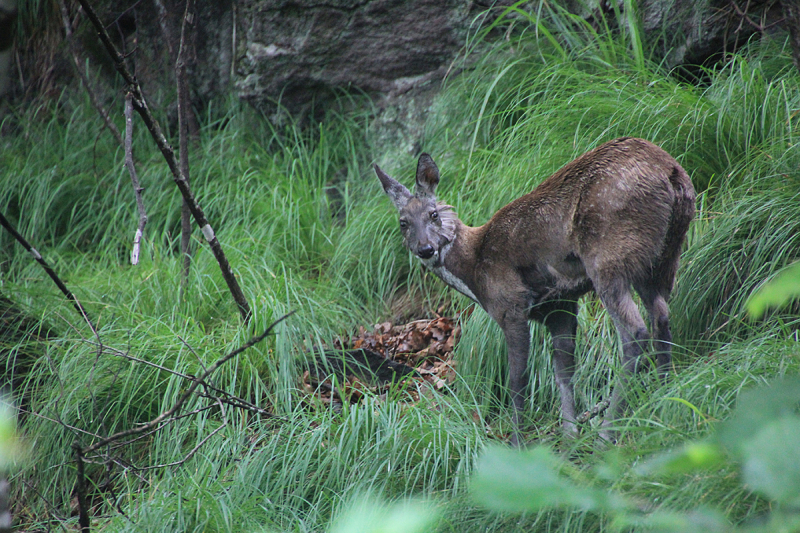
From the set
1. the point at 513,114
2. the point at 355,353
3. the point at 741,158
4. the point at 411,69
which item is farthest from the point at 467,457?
the point at 411,69

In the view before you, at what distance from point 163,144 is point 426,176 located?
164cm

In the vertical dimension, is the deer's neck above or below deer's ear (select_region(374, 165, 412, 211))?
below

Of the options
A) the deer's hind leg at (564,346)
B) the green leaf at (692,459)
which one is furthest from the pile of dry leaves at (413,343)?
the green leaf at (692,459)

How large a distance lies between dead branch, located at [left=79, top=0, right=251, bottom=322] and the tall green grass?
40 cm

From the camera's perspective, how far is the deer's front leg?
3.89 meters

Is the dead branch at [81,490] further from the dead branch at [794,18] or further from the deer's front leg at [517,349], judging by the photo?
the dead branch at [794,18]

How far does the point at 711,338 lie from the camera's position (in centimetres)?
378

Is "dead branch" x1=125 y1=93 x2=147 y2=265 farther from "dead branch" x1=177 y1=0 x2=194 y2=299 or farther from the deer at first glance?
the deer

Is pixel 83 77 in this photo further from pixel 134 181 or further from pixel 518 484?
pixel 518 484

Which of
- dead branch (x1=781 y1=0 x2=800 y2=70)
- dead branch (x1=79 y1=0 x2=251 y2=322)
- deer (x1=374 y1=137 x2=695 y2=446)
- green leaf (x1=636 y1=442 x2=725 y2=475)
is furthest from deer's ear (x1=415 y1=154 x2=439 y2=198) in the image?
green leaf (x1=636 y1=442 x2=725 y2=475)

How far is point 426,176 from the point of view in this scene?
4.48 m

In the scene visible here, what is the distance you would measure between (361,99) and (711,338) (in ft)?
16.1

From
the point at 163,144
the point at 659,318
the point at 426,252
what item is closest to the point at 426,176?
the point at 426,252

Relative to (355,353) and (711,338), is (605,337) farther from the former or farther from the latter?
(355,353)
